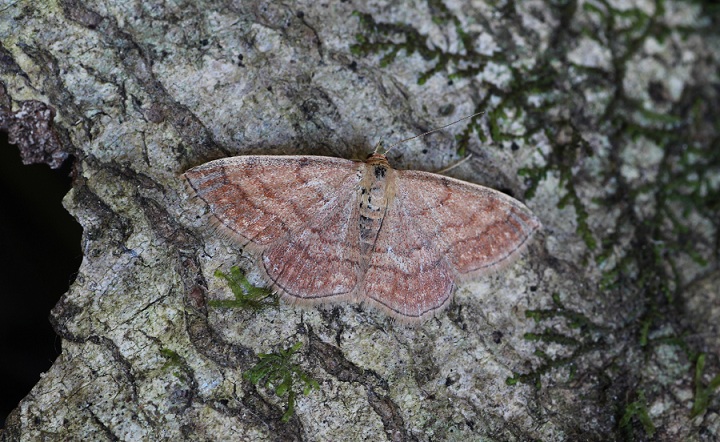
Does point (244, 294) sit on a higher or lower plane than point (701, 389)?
lower

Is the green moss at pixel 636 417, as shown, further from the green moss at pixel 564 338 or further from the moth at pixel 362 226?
the moth at pixel 362 226

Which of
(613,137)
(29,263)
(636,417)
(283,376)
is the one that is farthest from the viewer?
(613,137)

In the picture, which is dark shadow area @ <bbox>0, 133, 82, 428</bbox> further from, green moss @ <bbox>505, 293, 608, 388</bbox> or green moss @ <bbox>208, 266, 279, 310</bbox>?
green moss @ <bbox>505, 293, 608, 388</bbox>

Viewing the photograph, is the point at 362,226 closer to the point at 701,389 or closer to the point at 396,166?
the point at 396,166

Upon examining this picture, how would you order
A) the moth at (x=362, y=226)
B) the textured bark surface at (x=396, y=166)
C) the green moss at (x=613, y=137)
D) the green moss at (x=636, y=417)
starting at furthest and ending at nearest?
the green moss at (x=613, y=137) → the green moss at (x=636, y=417) → the moth at (x=362, y=226) → the textured bark surface at (x=396, y=166)

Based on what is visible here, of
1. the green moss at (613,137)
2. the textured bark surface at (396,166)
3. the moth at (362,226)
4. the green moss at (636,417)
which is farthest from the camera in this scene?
the green moss at (613,137)

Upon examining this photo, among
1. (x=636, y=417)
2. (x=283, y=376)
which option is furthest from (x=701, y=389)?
(x=283, y=376)

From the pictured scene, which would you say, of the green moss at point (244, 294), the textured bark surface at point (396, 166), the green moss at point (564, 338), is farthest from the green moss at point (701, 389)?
the green moss at point (244, 294)
